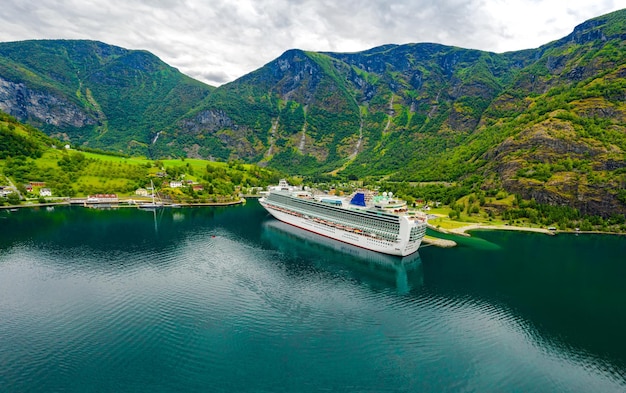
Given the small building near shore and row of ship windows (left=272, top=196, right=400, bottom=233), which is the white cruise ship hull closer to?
row of ship windows (left=272, top=196, right=400, bottom=233)

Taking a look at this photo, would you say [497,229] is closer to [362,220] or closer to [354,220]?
[362,220]

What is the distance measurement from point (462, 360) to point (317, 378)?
14.9 m

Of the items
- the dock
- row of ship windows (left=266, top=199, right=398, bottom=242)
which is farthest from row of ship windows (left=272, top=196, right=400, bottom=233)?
the dock

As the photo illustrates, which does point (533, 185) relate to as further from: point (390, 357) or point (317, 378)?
point (317, 378)

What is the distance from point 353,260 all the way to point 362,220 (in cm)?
1116

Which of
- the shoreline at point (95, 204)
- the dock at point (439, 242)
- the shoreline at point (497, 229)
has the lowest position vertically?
the shoreline at point (497, 229)

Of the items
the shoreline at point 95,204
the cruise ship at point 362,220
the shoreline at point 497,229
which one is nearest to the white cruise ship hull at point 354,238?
the cruise ship at point 362,220

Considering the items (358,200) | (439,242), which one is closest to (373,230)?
(358,200)

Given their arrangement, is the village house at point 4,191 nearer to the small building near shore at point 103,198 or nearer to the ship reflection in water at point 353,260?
the small building near shore at point 103,198

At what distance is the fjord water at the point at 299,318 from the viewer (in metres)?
30.7

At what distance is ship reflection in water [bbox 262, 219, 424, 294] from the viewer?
55.5 meters

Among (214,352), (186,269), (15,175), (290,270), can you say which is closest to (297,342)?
(214,352)

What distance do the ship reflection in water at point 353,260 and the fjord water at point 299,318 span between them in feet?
1.49

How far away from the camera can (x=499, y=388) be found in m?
30.0
